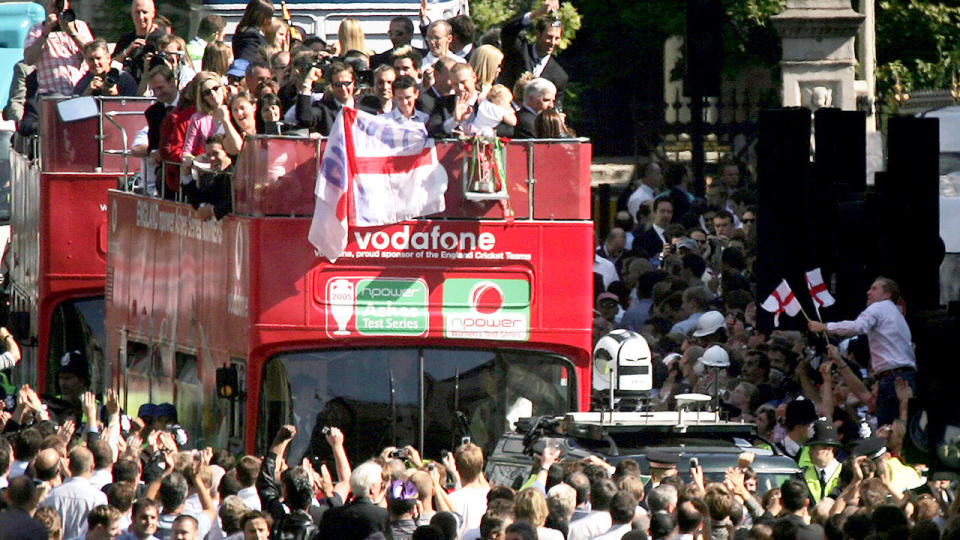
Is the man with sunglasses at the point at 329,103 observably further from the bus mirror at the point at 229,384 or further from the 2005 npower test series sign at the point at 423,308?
the bus mirror at the point at 229,384

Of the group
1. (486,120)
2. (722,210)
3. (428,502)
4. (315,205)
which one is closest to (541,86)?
(486,120)

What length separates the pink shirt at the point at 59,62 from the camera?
2286cm

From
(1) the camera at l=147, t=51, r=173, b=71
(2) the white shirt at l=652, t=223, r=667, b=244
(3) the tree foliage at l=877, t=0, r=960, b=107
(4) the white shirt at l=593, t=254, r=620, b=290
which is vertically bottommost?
(4) the white shirt at l=593, t=254, r=620, b=290

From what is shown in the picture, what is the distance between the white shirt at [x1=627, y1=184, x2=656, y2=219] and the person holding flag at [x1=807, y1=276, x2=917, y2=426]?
31.6 ft

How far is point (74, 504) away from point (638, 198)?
1362cm

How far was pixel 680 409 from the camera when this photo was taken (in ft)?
52.2

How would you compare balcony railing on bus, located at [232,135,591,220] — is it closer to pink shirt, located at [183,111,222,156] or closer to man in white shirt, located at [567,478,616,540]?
pink shirt, located at [183,111,222,156]

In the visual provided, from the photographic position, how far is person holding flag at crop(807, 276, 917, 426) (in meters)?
17.2

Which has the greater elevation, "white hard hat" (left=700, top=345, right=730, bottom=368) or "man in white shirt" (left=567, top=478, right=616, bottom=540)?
"white hard hat" (left=700, top=345, right=730, bottom=368)

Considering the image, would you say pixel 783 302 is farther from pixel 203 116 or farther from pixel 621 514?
pixel 621 514

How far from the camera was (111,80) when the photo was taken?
21969mm

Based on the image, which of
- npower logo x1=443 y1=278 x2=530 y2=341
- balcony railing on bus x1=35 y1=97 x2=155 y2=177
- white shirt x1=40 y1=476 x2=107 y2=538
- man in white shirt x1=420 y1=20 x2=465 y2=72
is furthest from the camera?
balcony railing on bus x1=35 y1=97 x2=155 y2=177

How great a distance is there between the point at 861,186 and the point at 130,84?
7.31m

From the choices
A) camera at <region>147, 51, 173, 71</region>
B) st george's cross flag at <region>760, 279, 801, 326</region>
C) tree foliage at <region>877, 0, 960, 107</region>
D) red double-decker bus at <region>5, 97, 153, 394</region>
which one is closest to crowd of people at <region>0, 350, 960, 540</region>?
st george's cross flag at <region>760, 279, 801, 326</region>
